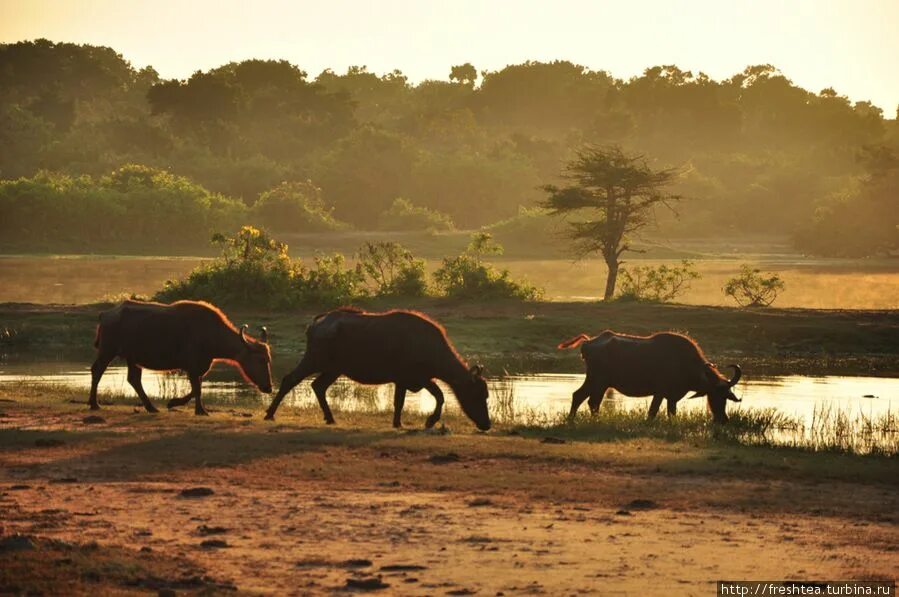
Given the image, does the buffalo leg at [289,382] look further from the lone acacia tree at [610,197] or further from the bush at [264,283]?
the lone acacia tree at [610,197]

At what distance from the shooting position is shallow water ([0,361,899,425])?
20828 millimetres

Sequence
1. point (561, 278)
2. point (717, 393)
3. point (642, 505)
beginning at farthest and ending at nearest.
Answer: point (561, 278) < point (717, 393) < point (642, 505)

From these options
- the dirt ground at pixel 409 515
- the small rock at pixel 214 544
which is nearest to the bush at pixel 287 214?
the dirt ground at pixel 409 515

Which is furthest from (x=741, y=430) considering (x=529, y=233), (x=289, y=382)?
(x=529, y=233)

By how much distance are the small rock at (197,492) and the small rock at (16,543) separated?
7.29 feet

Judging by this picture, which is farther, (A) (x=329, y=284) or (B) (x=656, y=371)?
(A) (x=329, y=284)

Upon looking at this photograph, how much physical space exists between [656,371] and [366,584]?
381 inches

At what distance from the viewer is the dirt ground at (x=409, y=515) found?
966 cm

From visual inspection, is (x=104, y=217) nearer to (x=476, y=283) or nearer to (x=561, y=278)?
(x=561, y=278)

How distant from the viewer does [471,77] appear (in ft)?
490

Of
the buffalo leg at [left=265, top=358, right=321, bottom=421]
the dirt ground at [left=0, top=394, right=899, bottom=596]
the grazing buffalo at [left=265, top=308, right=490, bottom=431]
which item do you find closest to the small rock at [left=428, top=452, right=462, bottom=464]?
the dirt ground at [left=0, top=394, right=899, bottom=596]

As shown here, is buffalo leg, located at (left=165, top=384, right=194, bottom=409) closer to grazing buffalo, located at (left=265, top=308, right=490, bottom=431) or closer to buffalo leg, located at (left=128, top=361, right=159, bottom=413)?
buffalo leg, located at (left=128, top=361, right=159, bottom=413)

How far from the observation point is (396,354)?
1720cm

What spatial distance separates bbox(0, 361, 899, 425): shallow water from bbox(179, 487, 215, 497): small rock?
7226 millimetres
